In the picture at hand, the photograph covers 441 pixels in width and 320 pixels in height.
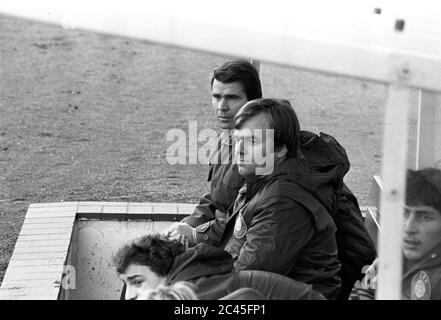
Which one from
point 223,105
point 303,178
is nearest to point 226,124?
point 223,105

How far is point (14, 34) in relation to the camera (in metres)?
13.2

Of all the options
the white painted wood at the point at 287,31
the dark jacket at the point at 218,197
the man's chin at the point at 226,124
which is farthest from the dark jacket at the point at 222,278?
the man's chin at the point at 226,124

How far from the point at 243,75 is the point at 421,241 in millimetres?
1510

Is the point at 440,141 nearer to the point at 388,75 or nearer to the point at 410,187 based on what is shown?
the point at 410,187

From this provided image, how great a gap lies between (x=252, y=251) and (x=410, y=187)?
62cm

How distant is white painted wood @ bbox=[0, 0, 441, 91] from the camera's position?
2607 mm

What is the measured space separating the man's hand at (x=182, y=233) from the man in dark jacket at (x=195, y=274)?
1.08 meters

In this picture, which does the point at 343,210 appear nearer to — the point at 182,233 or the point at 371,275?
the point at 371,275

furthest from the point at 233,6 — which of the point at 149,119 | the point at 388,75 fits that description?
the point at 149,119

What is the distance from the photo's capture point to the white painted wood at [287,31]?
2607 millimetres

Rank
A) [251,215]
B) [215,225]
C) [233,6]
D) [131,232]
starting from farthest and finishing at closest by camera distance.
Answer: [131,232], [215,225], [251,215], [233,6]

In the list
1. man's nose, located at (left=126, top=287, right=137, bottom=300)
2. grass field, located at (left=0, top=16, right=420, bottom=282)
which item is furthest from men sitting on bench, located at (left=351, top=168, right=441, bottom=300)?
grass field, located at (left=0, top=16, right=420, bottom=282)

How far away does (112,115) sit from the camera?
33.4 ft

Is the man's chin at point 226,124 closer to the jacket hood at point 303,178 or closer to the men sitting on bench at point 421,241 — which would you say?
the jacket hood at point 303,178
